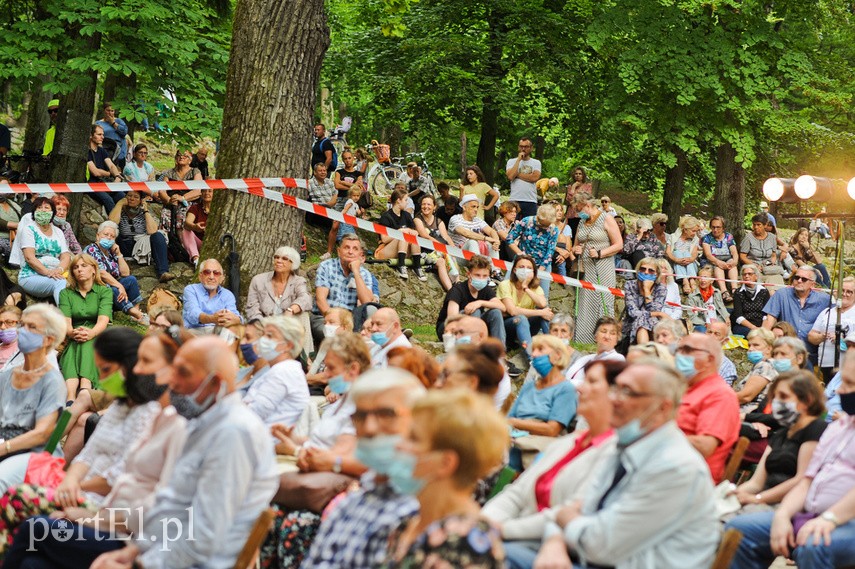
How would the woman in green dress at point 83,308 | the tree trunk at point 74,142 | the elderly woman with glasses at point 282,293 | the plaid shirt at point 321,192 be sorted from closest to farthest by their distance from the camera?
the woman in green dress at point 83,308, the elderly woman with glasses at point 282,293, the tree trunk at point 74,142, the plaid shirt at point 321,192

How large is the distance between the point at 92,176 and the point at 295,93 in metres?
5.05

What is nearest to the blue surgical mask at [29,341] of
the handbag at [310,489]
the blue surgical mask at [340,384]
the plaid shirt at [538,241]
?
the blue surgical mask at [340,384]

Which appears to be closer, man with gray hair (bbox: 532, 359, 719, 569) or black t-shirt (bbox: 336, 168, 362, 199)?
man with gray hair (bbox: 532, 359, 719, 569)

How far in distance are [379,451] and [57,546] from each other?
6.56 ft

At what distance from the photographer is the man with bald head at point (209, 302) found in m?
9.70

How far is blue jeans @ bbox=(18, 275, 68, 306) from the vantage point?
10.7m

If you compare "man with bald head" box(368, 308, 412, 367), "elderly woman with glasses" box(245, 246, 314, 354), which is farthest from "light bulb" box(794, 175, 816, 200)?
"elderly woman with glasses" box(245, 246, 314, 354)

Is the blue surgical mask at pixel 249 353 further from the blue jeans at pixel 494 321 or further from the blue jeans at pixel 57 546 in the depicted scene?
the blue jeans at pixel 494 321

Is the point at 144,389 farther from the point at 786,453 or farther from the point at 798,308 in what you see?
the point at 798,308

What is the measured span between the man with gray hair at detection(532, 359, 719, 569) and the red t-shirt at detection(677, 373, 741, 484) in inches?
62.8

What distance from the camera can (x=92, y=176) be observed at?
14852 mm

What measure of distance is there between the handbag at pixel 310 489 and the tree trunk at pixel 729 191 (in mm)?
15007

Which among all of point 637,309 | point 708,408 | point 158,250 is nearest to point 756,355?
point 637,309

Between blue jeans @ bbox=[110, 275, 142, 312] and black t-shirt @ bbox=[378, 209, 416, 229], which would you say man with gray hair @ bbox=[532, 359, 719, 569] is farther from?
black t-shirt @ bbox=[378, 209, 416, 229]
